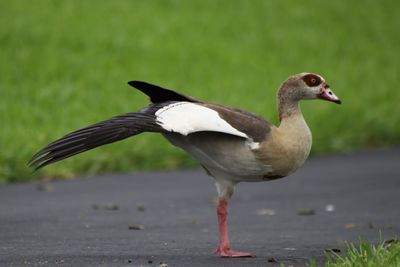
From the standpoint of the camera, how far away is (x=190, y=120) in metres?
7.11

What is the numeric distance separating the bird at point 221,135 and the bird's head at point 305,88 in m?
0.10

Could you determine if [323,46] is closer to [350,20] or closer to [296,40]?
[296,40]

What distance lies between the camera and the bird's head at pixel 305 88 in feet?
25.6

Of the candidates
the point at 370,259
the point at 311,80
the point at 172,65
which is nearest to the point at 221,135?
the point at 311,80

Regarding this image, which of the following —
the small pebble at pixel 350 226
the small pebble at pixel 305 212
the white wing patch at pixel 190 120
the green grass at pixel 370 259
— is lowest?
the green grass at pixel 370 259

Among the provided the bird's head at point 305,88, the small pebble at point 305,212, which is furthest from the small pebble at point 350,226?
the bird's head at point 305,88

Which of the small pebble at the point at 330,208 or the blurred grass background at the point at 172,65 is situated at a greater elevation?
the blurred grass background at the point at 172,65

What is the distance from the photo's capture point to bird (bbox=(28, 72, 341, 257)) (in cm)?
702

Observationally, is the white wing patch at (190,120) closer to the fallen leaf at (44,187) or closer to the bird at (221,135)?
the bird at (221,135)

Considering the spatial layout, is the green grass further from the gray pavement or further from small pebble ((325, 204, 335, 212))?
small pebble ((325, 204, 335, 212))

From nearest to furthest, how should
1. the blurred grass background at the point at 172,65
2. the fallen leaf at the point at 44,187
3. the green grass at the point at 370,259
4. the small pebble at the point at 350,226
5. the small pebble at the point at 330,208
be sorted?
the green grass at the point at 370,259 < the small pebble at the point at 350,226 < the small pebble at the point at 330,208 < the fallen leaf at the point at 44,187 < the blurred grass background at the point at 172,65

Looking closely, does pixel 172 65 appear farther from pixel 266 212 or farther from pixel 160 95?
pixel 160 95

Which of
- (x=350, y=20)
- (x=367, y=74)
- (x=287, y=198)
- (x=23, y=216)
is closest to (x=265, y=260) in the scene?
(x=23, y=216)

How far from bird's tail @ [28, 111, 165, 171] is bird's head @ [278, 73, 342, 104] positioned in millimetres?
1223
